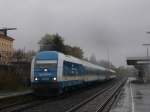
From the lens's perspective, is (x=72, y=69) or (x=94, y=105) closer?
(x=94, y=105)

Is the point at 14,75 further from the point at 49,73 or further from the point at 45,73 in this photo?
the point at 49,73

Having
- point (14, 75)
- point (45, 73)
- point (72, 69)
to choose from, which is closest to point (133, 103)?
point (45, 73)

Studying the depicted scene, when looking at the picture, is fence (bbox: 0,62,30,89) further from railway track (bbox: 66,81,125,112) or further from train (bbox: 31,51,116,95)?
railway track (bbox: 66,81,125,112)

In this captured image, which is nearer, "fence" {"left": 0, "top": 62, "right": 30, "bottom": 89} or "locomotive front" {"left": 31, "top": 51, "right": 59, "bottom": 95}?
"locomotive front" {"left": 31, "top": 51, "right": 59, "bottom": 95}

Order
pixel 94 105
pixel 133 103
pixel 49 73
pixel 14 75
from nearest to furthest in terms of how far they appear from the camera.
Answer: pixel 94 105 → pixel 133 103 → pixel 49 73 → pixel 14 75

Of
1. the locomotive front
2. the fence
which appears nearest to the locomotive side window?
the locomotive front

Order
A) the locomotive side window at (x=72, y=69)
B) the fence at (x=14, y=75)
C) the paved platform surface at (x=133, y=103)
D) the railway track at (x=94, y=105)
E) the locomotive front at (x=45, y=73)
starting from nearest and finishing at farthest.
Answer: the paved platform surface at (x=133, y=103) → the railway track at (x=94, y=105) → the locomotive front at (x=45, y=73) → the locomotive side window at (x=72, y=69) → the fence at (x=14, y=75)

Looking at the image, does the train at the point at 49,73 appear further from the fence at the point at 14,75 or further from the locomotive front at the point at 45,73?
the fence at the point at 14,75

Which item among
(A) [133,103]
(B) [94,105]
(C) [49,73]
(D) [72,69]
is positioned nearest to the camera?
(B) [94,105]

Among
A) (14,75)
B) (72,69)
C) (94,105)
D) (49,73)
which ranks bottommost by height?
(94,105)

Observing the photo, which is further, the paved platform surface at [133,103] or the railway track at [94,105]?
the railway track at [94,105]

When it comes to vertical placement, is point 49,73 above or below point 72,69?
below

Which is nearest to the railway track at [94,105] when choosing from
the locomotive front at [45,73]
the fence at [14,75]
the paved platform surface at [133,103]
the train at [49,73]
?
the paved platform surface at [133,103]

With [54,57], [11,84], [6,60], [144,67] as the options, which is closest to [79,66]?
[11,84]
